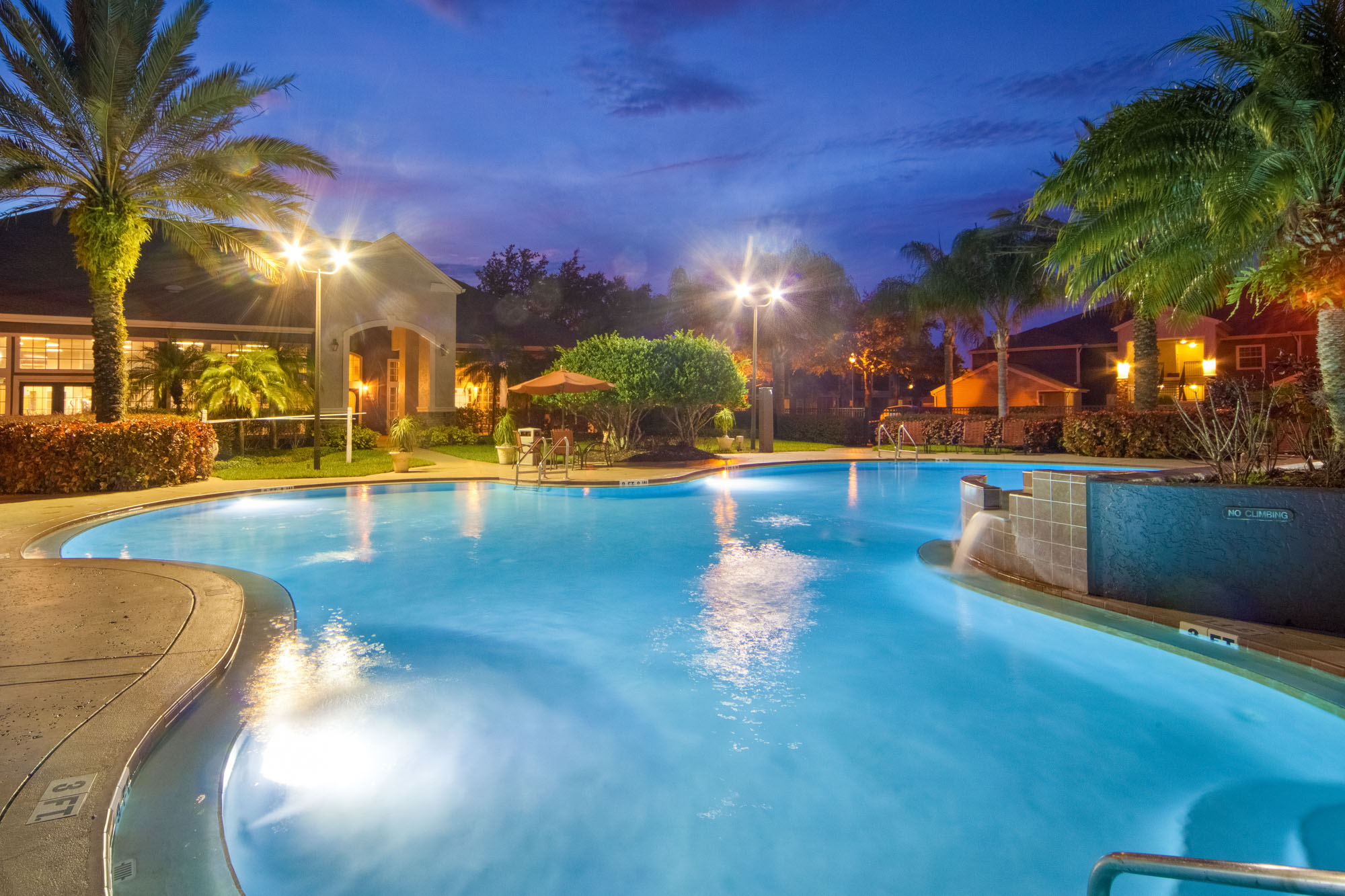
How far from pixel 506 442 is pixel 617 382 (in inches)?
186

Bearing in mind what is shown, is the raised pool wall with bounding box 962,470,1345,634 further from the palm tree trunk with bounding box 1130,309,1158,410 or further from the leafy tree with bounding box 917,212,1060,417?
the leafy tree with bounding box 917,212,1060,417

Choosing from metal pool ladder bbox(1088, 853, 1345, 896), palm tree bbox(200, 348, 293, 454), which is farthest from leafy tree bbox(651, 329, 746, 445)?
metal pool ladder bbox(1088, 853, 1345, 896)

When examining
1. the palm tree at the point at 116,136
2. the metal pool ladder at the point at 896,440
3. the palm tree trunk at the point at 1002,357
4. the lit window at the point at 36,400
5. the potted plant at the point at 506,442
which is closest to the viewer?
the palm tree at the point at 116,136

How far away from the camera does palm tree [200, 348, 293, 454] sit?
19.3 m

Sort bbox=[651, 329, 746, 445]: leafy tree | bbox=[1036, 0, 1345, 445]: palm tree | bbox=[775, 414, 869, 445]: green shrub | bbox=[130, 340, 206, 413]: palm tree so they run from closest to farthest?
bbox=[1036, 0, 1345, 445]: palm tree
bbox=[130, 340, 206, 413]: palm tree
bbox=[651, 329, 746, 445]: leafy tree
bbox=[775, 414, 869, 445]: green shrub

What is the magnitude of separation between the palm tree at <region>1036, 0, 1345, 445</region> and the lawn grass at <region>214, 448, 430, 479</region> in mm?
15619

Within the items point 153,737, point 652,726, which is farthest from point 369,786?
point 652,726

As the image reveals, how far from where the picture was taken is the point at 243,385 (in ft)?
Answer: 63.4

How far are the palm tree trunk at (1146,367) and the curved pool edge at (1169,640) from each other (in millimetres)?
18408

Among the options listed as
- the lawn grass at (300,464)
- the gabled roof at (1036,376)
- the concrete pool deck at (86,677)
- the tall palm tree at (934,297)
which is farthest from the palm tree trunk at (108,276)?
the gabled roof at (1036,376)

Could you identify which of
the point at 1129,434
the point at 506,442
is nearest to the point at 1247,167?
the point at 1129,434

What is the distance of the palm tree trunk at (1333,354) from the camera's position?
7.45 meters

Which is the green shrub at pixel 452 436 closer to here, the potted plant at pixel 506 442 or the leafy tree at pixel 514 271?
the potted plant at pixel 506 442

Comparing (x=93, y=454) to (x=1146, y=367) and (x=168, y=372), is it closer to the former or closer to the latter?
(x=168, y=372)
